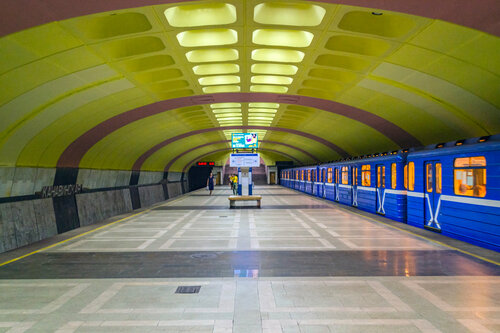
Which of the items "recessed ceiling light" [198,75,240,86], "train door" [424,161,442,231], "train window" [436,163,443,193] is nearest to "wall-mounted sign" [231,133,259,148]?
"recessed ceiling light" [198,75,240,86]

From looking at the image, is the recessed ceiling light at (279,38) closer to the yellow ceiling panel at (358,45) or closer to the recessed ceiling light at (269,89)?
the yellow ceiling panel at (358,45)

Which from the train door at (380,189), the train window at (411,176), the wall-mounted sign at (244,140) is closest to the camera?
the train window at (411,176)

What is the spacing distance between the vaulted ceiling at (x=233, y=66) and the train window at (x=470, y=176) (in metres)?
1.83

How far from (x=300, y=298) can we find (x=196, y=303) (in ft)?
5.00

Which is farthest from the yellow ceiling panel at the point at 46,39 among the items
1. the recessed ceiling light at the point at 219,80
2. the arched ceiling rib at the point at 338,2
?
the recessed ceiling light at the point at 219,80

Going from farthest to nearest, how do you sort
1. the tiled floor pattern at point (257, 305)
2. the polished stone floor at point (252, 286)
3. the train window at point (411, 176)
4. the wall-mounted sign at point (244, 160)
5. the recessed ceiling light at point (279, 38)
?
the wall-mounted sign at point (244, 160), the train window at point (411, 176), the recessed ceiling light at point (279, 38), the polished stone floor at point (252, 286), the tiled floor pattern at point (257, 305)

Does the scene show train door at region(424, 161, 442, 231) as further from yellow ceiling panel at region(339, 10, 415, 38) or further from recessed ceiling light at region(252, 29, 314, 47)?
recessed ceiling light at region(252, 29, 314, 47)

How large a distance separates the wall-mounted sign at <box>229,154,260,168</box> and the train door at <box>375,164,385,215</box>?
6905mm

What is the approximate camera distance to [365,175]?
1691 cm

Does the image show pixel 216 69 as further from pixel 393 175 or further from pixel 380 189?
pixel 380 189

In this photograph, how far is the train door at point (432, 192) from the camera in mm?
10297

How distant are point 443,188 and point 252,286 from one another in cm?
707

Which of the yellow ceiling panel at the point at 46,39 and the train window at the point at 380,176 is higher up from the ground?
the yellow ceiling panel at the point at 46,39

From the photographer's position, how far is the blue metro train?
319 inches
